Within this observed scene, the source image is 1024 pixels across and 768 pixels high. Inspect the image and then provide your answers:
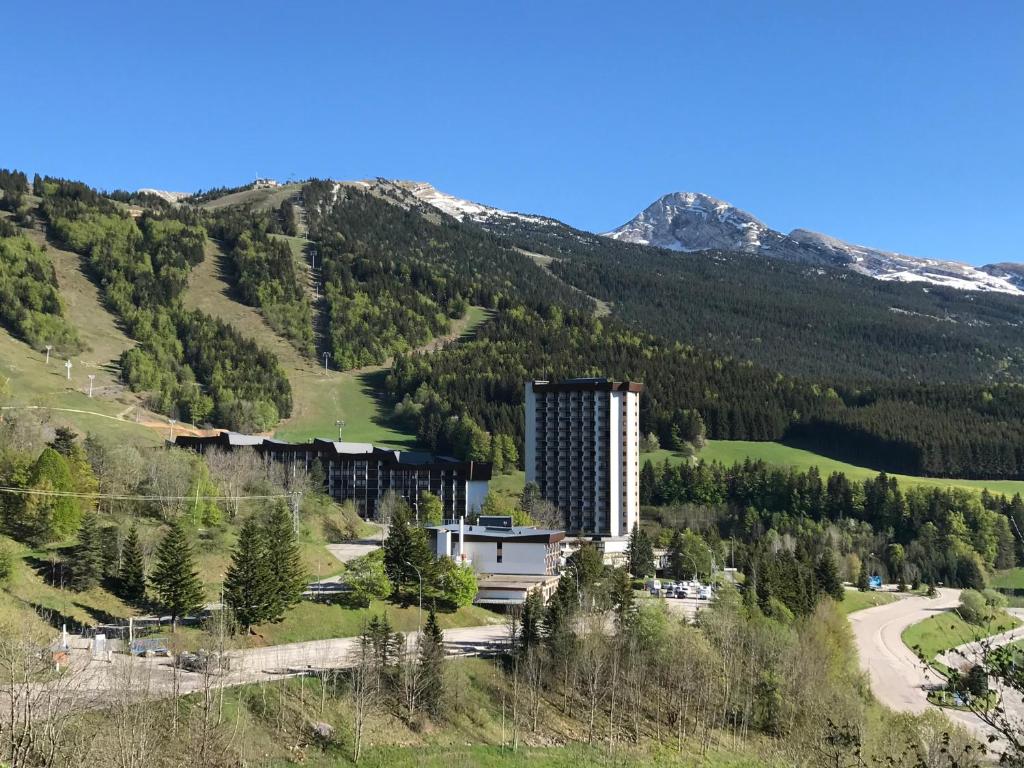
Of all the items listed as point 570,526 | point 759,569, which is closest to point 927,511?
point 570,526

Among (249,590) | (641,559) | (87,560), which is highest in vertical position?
(87,560)

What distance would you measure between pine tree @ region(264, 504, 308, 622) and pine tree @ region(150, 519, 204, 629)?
4.44 meters

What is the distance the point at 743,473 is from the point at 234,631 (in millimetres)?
110671

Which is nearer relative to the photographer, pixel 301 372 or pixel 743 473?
pixel 743 473

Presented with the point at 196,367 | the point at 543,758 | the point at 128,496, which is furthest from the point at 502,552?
the point at 196,367

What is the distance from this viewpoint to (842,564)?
126 m

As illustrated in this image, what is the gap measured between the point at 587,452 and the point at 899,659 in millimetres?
61286

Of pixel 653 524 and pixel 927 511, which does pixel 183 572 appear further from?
pixel 927 511

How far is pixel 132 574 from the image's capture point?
60.6 meters

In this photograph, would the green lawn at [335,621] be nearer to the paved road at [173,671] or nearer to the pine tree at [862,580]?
the paved road at [173,671]

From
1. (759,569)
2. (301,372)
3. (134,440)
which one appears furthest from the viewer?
(301,372)

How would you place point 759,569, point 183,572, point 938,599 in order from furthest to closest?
point 938,599 → point 759,569 → point 183,572

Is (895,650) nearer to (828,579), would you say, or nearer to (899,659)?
(899,659)

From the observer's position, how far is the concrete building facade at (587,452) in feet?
465
